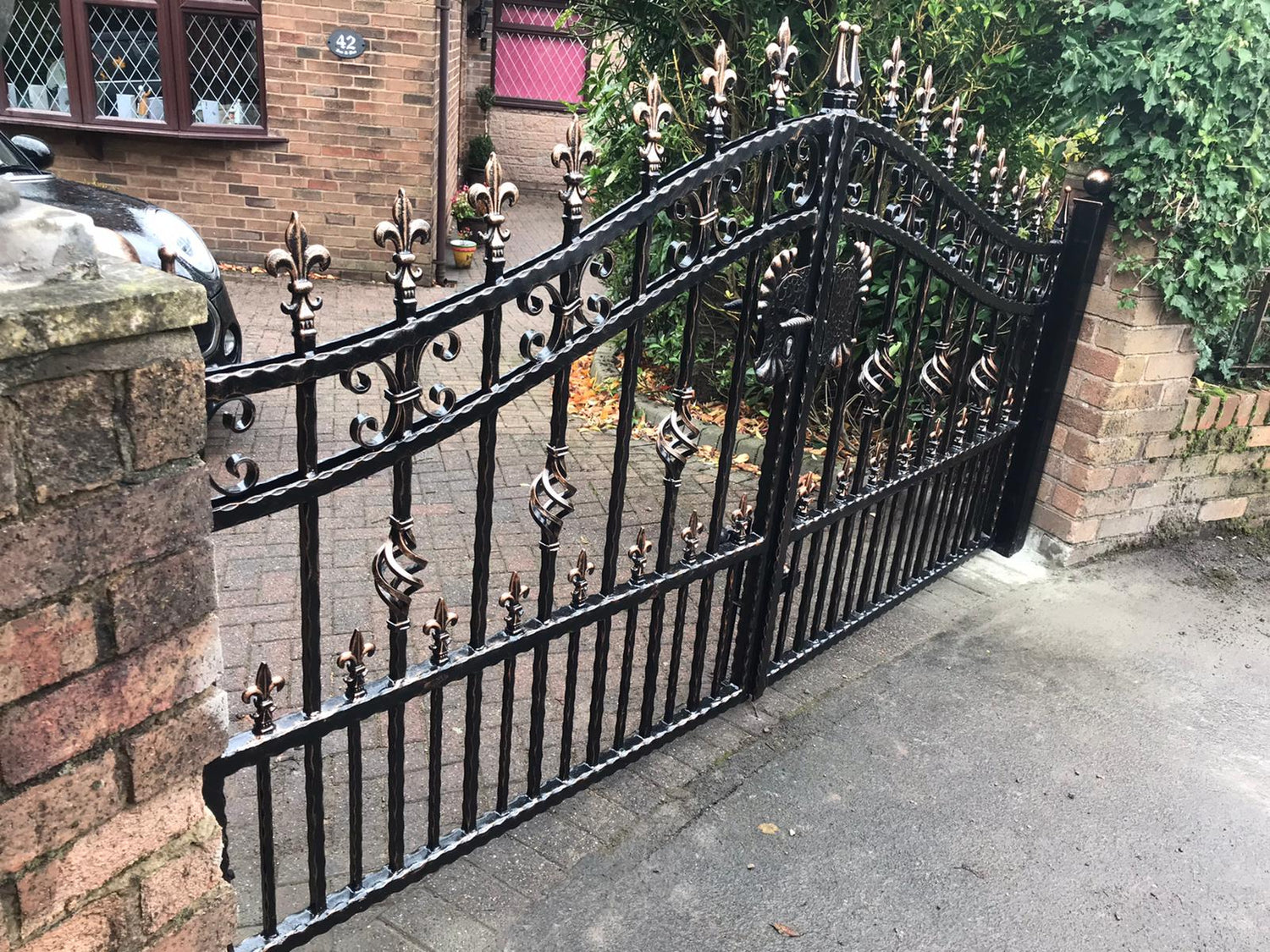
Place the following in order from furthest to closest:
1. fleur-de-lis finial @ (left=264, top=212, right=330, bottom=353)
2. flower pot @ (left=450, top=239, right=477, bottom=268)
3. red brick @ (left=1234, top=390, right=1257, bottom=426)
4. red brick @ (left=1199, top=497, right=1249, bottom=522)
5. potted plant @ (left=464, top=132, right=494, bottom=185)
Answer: potted plant @ (left=464, top=132, right=494, bottom=185) → flower pot @ (left=450, top=239, right=477, bottom=268) → red brick @ (left=1199, top=497, right=1249, bottom=522) → red brick @ (left=1234, top=390, right=1257, bottom=426) → fleur-de-lis finial @ (left=264, top=212, right=330, bottom=353)

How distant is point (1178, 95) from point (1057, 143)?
2.15ft

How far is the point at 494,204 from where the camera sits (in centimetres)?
197

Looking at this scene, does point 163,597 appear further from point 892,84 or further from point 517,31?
point 517,31

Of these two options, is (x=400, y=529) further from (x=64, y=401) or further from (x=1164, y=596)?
(x=1164, y=596)

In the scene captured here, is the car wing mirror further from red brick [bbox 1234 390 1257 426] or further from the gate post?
red brick [bbox 1234 390 1257 426]

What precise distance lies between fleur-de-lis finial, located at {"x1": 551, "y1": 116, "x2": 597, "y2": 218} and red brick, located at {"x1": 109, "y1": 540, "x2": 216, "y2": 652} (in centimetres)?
104

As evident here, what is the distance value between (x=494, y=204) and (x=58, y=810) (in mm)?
1312

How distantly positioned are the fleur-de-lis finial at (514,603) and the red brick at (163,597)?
2.54ft

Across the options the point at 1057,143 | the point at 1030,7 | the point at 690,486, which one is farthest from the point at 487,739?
the point at 1030,7

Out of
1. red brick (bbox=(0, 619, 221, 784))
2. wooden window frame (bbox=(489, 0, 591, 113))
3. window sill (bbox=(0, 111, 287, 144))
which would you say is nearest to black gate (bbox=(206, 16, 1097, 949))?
red brick (bbox=(0, 619, 221, 784))

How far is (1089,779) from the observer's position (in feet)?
10.1

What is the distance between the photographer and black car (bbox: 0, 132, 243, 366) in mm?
4859

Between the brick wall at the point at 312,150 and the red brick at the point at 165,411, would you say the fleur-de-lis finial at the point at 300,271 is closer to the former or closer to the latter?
the red brick at the point at 165,411

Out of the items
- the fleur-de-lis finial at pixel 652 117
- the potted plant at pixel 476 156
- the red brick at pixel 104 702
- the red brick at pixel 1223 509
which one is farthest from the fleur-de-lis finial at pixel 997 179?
the potted plant at pixel 476 156
